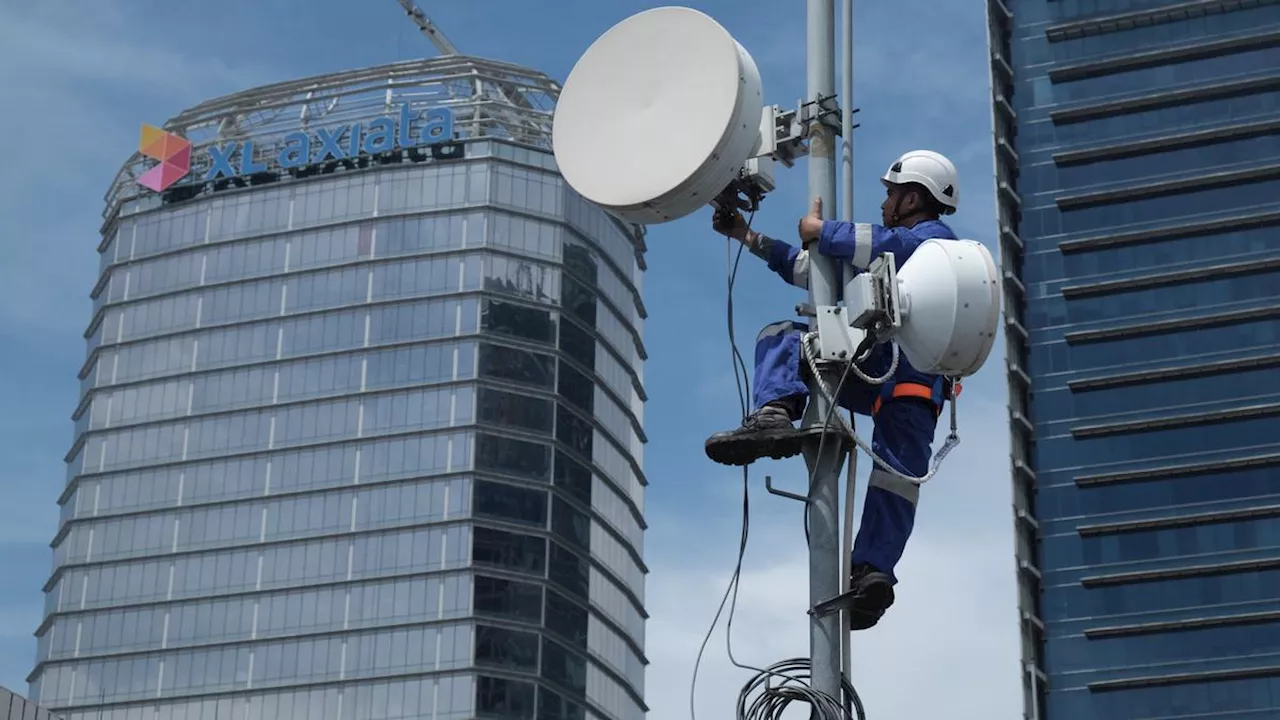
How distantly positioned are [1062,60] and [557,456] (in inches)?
1687

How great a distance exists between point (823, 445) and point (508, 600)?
117 meters

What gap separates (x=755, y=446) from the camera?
356 inches

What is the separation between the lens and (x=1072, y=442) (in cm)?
12381

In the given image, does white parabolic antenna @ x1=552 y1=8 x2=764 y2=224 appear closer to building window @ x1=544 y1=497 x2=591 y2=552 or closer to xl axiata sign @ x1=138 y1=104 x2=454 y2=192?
building window @ x1=544 y1=497 x2=591 y2=552

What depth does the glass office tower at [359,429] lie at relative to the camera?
412ft

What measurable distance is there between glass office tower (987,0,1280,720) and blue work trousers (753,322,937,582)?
112 m

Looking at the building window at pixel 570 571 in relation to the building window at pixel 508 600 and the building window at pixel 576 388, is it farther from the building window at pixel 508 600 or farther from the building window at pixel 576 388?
the building window at pixel 576 388

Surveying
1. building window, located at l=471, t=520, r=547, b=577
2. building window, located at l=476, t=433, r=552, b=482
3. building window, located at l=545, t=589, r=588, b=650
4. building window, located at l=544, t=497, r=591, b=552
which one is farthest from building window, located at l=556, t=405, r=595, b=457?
building window, located at l=545, t=589, r=588, b=650

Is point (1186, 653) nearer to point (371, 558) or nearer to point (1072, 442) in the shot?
point (1072, 442)

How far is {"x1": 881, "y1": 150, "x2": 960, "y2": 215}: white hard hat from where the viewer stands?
966 centimetres

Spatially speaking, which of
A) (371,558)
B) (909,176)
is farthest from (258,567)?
(909,176)

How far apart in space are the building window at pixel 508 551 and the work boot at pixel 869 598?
381 feet

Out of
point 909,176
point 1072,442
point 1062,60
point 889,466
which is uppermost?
point 1062,60

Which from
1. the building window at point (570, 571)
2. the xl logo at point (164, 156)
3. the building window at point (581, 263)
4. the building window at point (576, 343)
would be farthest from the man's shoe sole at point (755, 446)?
the xl logo at point (164, 156)
